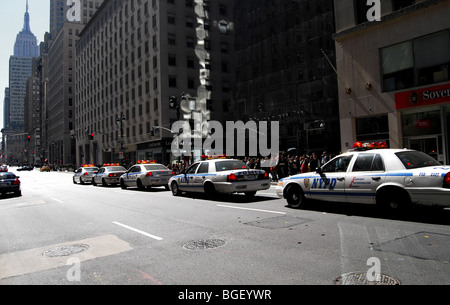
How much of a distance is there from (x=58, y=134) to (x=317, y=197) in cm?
11805

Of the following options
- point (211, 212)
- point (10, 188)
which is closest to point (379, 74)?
point (211, 212)

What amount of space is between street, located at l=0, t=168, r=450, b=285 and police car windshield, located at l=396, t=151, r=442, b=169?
1.23 m

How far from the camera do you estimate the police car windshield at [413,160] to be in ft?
24.9

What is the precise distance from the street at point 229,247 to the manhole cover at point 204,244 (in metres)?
0.02

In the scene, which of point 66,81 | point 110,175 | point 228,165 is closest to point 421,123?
point 228,165

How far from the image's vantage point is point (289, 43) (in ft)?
108

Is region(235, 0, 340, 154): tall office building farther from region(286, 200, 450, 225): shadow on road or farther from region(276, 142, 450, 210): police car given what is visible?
region(276, 142, 450, 210): police car

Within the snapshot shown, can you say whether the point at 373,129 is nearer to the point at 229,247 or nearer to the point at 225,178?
the point at 225,178

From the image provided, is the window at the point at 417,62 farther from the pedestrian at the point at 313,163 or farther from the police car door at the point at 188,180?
the police car door at the point at 188,180

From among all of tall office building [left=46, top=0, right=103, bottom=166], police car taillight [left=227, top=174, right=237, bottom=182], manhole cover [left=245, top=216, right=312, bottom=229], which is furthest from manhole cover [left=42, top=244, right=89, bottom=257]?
tall office building [left=46, top=0, right=103, bottom=166]

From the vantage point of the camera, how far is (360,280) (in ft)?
13.3

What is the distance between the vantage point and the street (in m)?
4.42

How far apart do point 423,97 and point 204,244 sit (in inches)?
657
